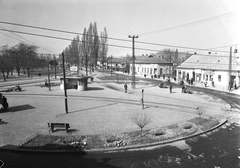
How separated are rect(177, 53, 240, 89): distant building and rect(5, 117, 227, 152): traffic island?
2506 cm

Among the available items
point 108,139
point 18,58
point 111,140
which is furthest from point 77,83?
point 18,58

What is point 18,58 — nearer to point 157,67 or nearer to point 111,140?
point 157,67

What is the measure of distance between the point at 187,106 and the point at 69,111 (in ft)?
42.7

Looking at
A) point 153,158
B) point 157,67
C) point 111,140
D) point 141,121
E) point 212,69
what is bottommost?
point 153,158

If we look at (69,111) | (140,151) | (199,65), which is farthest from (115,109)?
(199,65)

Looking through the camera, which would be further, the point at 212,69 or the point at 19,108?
the point at 212,69

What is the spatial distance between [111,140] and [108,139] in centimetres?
21

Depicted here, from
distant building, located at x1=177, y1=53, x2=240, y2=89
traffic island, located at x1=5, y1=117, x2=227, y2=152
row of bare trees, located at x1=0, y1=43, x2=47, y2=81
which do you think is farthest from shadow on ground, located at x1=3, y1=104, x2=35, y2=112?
row of bare trees, located at x1=0, y1=43, x2=47, y2=81

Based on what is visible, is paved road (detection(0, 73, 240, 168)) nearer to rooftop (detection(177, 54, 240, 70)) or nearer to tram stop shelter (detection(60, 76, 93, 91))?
tram stop shelter (detection(60, 76, 93, 91))

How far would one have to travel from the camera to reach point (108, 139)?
10.2 meters

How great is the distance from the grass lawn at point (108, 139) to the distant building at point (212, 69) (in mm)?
25061

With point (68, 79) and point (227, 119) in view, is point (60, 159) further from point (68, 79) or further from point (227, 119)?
point (68, 79)

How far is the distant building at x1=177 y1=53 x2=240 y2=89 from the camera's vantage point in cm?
3235

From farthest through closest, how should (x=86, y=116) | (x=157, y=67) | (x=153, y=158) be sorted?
(x=157, y=67), (x=86, y=116), (x=153, y=158)
